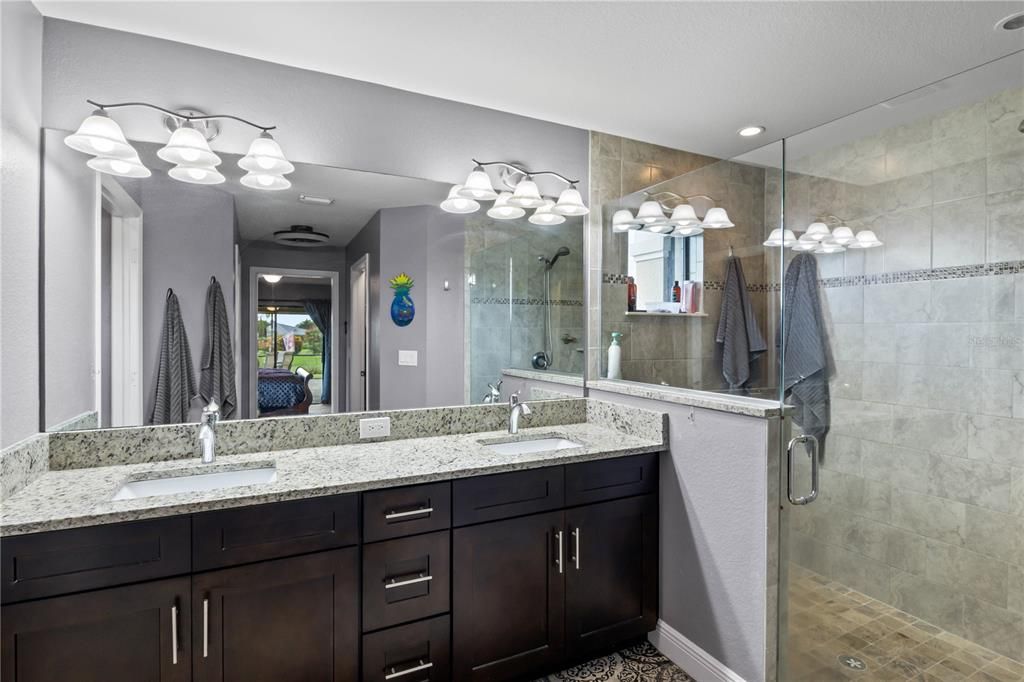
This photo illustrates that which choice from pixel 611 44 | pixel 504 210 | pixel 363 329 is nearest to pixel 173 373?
pixel 363 329

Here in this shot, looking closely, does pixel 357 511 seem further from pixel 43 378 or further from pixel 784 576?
pixel 784 576

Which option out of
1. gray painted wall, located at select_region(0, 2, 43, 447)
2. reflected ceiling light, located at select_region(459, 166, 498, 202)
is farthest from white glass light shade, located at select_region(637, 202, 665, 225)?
gray painted wall, located at select_region(0, 2, 43, 447)

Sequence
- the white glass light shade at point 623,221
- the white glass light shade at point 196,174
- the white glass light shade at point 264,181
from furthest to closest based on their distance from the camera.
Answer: the white glass light shade at point 623,221 → the white glass light shade at point 264,181 → the white glass light shade at point 196,174

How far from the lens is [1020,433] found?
1622mm

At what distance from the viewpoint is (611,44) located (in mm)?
1971

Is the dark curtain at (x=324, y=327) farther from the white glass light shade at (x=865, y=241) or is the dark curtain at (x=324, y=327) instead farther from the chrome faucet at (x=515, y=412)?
the white glass light shade at (x=865, y=241)

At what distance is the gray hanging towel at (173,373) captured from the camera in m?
Answer: 1.97

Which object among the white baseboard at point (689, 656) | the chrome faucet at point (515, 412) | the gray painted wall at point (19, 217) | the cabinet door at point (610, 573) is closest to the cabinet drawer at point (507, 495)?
the cabinet door at point (610, 573)

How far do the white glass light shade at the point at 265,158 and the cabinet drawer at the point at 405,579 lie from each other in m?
1.47

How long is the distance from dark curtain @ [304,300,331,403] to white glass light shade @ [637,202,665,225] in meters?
1.63

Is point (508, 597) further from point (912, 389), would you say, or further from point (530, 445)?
point (912, 389)

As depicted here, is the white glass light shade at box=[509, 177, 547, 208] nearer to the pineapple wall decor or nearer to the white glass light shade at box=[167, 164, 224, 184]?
the pineapple wall decor

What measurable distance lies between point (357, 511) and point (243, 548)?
13.4 inches

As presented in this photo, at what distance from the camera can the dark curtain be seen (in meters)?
2.24
